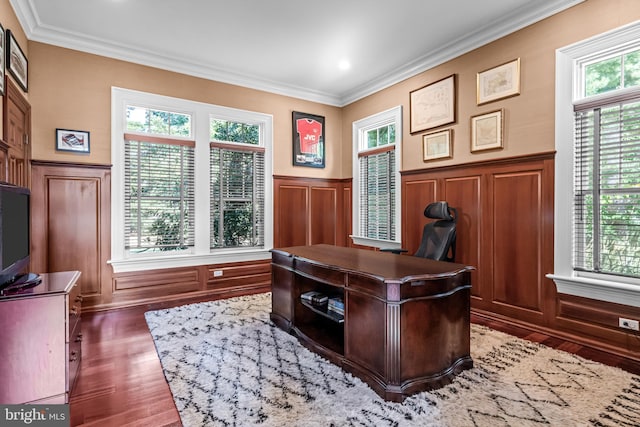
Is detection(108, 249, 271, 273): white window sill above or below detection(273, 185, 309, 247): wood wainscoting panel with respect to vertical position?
below

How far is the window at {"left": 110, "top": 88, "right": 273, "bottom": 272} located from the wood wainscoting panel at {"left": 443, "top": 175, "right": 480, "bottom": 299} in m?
2.65

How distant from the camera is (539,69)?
312cm

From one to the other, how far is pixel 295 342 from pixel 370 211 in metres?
2.87

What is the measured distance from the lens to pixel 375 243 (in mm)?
5105

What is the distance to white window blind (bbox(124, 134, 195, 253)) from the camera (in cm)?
405

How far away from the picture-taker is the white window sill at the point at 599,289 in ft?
8.37

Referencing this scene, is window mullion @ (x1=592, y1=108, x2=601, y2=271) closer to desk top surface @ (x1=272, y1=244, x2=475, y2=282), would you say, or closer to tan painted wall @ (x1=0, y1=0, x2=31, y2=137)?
desk top surface @ (x1=272, y1=244, x2=475, y2=282)

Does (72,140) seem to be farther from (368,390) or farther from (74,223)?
(368,390)

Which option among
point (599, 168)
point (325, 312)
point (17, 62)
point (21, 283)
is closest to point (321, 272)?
point (325, 312)

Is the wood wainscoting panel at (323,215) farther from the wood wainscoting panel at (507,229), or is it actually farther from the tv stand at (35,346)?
the tv stand at (35,346)

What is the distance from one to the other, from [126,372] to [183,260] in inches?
82.0

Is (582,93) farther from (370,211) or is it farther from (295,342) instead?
(295,342)

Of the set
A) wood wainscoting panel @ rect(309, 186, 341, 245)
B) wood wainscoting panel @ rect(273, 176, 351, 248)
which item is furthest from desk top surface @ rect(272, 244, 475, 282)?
wood wainscoting panel @ rect(309, 186, 341, 245)

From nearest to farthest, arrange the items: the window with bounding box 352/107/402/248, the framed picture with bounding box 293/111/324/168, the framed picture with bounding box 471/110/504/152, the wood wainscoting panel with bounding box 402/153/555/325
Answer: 1. the wood wainscoting panel with bounding box 402/153/555/325
2. the framed picture with bounding box 471/110/504/152
3. the window with bounding box 352/107/402/248
4. the framed picture with bounding box 293/111/324/168
